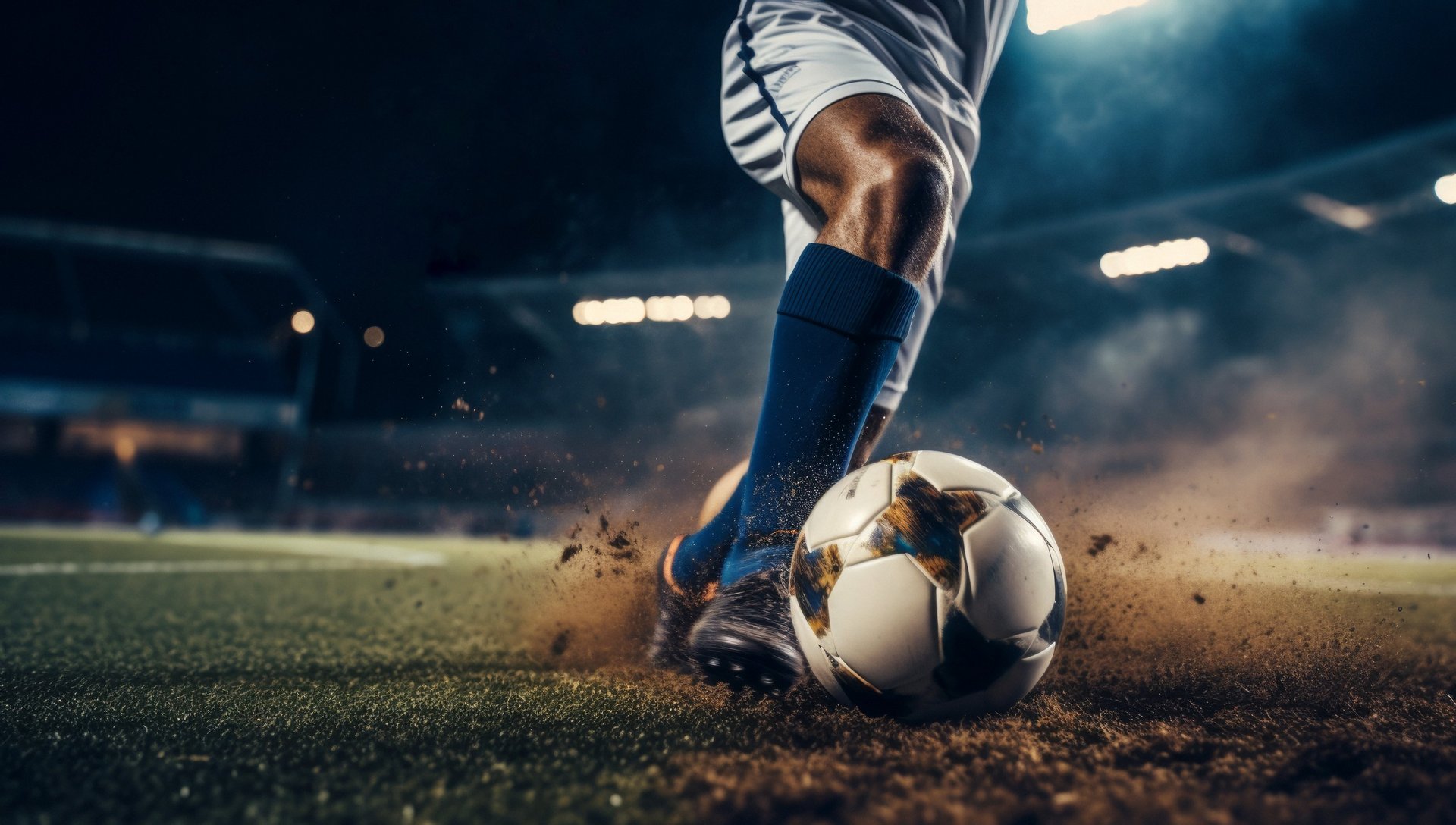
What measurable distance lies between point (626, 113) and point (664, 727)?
2.95 m

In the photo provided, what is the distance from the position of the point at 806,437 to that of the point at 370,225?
5.01 feet

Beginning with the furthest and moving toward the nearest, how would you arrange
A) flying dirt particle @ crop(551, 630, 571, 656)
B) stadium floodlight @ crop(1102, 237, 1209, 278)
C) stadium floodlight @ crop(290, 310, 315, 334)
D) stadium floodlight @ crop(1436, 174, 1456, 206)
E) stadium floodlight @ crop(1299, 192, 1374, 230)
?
1. stadium floodlight @ crop(290, 310, 315, 334)
2. stadium floodlight @ crop(1102, 237, 1209, 278)
3. stadium floodlight @ crop(1299, 192, 1374, 230)
4. stadium floodlight @ crop(1436, 174, 1456, 206)
5. flying dirt particle @ crop(551, 630, 571, 656)

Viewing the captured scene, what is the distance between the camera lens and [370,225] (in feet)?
6.66

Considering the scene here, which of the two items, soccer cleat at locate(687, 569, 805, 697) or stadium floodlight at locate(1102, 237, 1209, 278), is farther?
stadium floodlight at locate(1102, 237, 1209, 278)

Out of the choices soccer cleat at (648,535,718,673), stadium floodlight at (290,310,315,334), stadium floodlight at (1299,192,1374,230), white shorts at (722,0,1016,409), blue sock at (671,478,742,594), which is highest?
stadium floodlight at (1299,192,1374,230)

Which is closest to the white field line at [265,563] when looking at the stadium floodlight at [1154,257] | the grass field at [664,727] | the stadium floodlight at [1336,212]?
the grass field at [664,727]

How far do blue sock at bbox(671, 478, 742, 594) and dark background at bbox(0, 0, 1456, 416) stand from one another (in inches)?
23.9

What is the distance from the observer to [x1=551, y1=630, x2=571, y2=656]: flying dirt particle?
4.21ft

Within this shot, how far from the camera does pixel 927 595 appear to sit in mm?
804

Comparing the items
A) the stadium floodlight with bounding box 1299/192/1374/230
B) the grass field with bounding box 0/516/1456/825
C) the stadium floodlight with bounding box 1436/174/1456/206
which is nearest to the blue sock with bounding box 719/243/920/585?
the grass field with bounding box 0/516/1456/825

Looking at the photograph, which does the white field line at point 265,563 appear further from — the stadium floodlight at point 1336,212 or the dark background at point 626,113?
the stadium floodlight at point 1336,212

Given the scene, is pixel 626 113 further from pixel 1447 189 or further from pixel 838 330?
pixel 1447 189

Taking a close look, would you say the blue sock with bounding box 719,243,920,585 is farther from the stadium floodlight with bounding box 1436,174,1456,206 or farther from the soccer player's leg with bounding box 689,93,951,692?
the stadium floodlight with bounding box 1436,174,1456,206

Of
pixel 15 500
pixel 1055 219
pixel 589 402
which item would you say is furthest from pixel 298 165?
pixel 15 500
